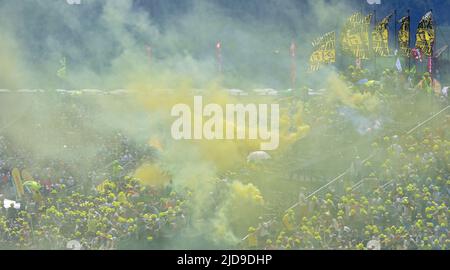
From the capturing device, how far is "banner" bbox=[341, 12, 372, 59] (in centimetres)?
2506

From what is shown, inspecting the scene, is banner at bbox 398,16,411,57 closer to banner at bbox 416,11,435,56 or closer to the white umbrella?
banner at bbox 416,11,435,56

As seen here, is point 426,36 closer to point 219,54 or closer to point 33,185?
point 219,54

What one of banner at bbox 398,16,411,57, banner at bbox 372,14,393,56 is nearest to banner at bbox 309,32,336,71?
banner at bbox 372,14,393,56

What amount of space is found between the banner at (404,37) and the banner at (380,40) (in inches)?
14.2

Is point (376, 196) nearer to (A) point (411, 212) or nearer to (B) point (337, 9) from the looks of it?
(A) point (411, 212)

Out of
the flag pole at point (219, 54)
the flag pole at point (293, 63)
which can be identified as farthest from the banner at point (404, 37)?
the flag pole at point (219, 54)

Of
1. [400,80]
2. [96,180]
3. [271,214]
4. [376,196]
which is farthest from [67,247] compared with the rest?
[400,80]

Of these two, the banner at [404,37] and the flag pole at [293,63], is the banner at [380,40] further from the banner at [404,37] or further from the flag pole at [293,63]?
the flag pole at [293,63]

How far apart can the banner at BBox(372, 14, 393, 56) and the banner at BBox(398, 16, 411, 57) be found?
1.18 feet

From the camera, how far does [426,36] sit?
25.3 meters

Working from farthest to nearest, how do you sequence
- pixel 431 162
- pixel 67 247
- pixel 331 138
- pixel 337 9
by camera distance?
1. pixel 337 9
2. pixel 331 138
3. pixel 431 162
4. pixel 67 247

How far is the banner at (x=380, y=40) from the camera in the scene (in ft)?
81.8

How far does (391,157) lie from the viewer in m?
21.2

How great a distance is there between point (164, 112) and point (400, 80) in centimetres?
587
